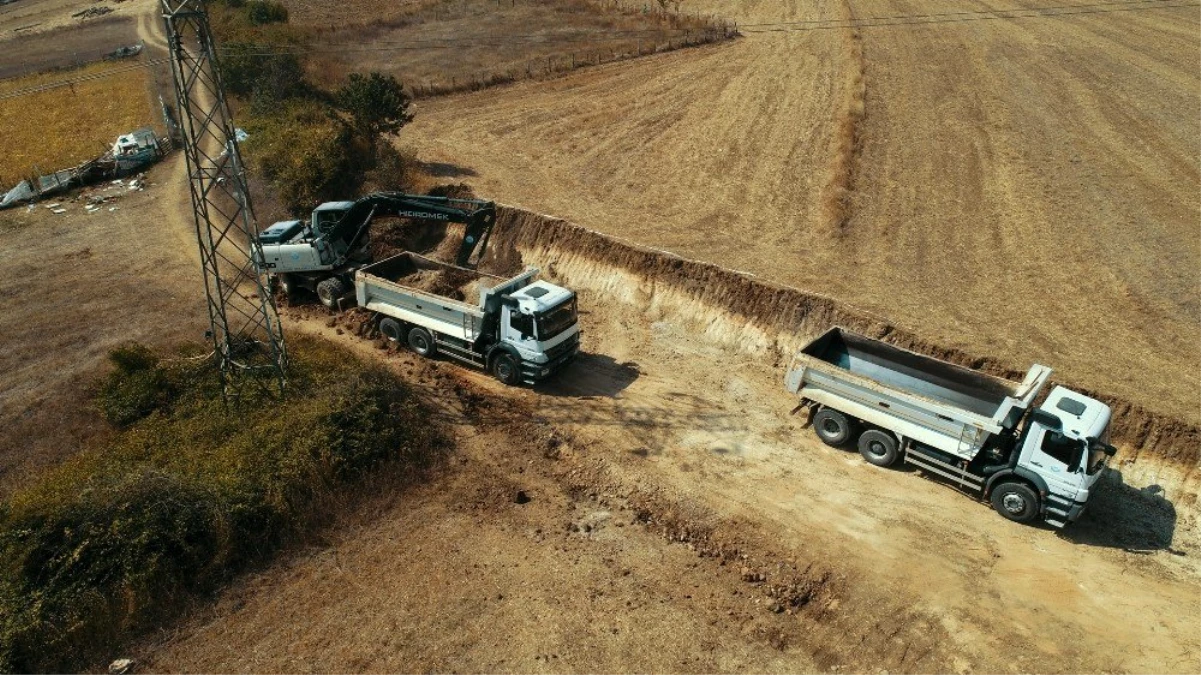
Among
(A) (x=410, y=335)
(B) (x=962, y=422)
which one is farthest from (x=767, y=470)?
(A) (x=410, y=335)

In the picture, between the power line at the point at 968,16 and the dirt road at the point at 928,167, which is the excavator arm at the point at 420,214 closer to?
the dirt road at the point at 928,167

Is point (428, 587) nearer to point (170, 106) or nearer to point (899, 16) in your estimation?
point (170, 106)

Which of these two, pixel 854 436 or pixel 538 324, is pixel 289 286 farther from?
pixel 854 436

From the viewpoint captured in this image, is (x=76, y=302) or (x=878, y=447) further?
(x=76, y=302)

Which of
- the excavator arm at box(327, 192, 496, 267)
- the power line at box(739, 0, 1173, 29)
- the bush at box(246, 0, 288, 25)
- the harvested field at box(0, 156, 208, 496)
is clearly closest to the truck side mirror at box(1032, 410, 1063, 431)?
the excavator arm at box(327, 192, 496, 267)

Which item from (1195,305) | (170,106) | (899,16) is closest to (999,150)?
(1195,305)
